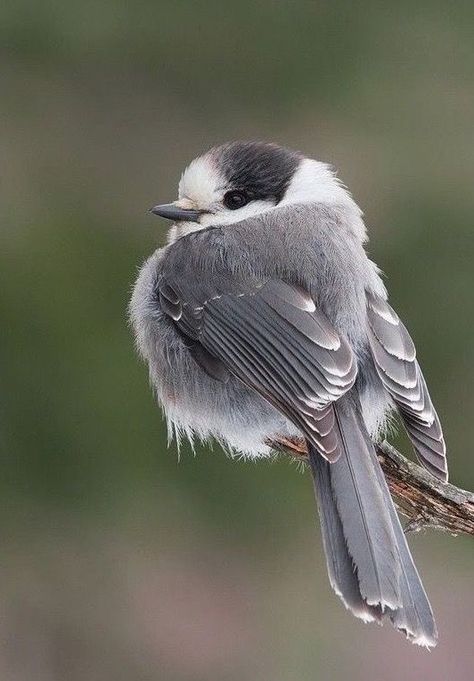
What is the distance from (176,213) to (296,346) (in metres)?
0.82

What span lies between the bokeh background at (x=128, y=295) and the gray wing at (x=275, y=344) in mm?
1814

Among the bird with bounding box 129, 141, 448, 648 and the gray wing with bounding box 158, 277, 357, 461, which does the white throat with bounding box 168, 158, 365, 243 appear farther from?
the gray wing with bounding box 158, 277, 357, 461

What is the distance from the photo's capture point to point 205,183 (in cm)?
448

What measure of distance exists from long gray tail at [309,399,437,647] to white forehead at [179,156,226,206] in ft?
3.26

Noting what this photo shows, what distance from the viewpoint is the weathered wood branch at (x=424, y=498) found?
3.67m

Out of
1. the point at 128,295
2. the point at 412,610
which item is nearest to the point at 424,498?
the point at 412,610

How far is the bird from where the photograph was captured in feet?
11.6

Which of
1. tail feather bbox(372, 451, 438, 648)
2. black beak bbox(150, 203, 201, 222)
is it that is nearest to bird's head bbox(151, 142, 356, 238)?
black beak bbox(150, 203, 201, 222)

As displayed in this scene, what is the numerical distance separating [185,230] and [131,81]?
263cm

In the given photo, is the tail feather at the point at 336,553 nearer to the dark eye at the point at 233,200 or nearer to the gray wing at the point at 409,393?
the gray wing at the point at 409,393

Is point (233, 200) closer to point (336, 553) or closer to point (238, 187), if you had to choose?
point (238, 187)

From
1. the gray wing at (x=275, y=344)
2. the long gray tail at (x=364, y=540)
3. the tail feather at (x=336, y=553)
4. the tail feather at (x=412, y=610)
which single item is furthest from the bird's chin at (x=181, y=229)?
→ the tail feather at (x=412, y=610)

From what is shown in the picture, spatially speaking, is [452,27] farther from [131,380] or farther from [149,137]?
[131,380]

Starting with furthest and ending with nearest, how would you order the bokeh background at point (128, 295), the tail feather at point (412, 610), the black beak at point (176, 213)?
the bokeh background at point (128, 295) < the black beak at point (176, 213) < the tail feather at point (412, 610)
